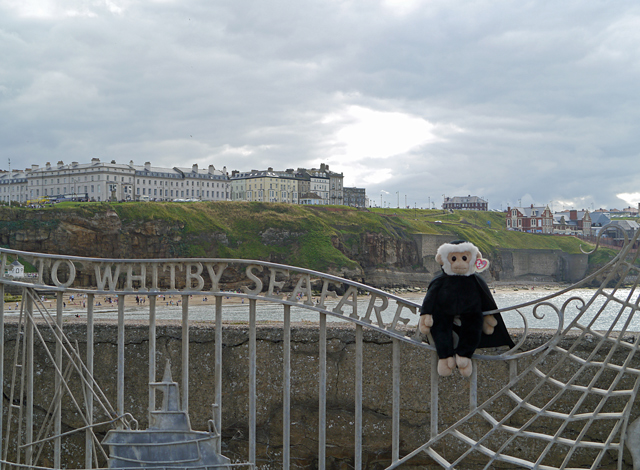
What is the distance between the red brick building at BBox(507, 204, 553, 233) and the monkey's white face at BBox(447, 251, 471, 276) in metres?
114

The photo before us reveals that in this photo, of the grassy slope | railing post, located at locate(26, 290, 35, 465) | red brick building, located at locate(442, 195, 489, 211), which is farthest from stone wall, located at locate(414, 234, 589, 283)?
railing post, located at locate(26, 290, 35, 465)

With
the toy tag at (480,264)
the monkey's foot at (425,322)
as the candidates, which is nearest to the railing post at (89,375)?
the monkey's foot at (425,322)

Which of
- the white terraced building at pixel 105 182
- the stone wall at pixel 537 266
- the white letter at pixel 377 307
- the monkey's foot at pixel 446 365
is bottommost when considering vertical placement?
the stone wall at pixel 537 266

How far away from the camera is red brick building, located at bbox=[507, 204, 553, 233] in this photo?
110500 millimetres

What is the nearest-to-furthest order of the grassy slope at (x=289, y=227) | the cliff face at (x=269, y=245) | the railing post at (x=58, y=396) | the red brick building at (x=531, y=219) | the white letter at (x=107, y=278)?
1. the white letter at (x=107, y=278)
2. the railing post at (x=58, y=396)
3. the cliff face at (x=269, y=245)
4. the grassy slope at (x=289, y=227)
5. the red brick building at (x=531, y=219)

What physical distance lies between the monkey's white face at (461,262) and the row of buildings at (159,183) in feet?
266

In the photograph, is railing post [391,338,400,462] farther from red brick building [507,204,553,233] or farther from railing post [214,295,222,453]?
red brick building [507,204,553,233]

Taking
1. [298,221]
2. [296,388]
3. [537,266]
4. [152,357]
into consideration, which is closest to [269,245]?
[298,221]

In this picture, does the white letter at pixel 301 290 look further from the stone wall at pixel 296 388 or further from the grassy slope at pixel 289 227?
the grassy slope at pixel 289 227

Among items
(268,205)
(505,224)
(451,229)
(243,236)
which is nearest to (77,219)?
(243,236)

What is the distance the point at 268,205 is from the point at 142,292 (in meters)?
81.3

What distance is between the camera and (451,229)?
3738 inches

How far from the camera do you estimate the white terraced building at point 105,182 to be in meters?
91.2

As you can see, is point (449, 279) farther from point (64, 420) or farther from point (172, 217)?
point (172, 217)
